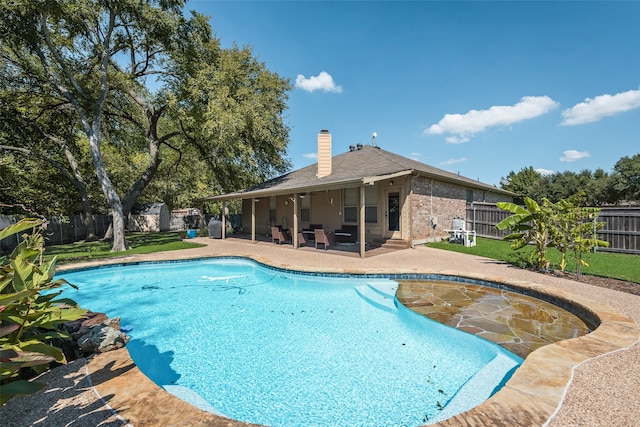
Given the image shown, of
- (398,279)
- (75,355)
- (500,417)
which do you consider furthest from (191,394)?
(398,279)

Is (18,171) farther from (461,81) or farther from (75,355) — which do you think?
(461,81)

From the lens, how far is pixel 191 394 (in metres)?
3.48


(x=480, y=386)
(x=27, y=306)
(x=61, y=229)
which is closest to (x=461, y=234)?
(x=480, y=386)

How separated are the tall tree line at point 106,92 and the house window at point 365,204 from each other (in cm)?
656

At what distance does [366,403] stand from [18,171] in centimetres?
2022

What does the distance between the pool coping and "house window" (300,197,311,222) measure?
1315cm

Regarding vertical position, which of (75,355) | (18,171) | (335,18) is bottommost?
(75,355)

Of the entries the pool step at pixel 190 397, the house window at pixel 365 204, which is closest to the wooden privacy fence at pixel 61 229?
the pool step at pixel 190 397

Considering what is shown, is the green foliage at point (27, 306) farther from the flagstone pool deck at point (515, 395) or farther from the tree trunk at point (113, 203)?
the tree trunk at point (113, 203)

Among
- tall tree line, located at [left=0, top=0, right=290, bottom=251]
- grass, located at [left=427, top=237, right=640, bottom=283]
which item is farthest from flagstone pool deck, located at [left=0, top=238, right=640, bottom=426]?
tall tree line, located at [left=0, top=0, right=290, bottom=251]

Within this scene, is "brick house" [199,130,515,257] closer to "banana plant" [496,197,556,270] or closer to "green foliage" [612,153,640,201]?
"banana plant" [496,197,556,270]

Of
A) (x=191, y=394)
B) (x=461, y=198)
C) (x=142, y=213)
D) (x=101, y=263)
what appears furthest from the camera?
(x=142, y=213)

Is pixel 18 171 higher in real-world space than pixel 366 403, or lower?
higher

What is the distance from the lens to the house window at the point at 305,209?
16.4 metres
